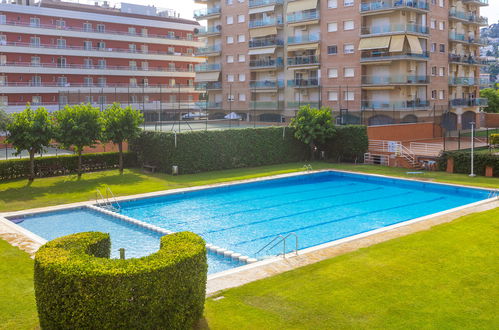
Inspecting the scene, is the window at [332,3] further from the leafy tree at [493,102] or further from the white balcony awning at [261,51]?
the leafy tree at [493,102]

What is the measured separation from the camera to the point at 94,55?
5950 centimetres

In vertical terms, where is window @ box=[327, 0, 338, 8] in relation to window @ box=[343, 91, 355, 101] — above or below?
above

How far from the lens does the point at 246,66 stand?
57875 mm

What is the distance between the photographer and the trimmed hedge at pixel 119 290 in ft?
25.3

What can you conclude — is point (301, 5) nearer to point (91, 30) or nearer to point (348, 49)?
point (348, 49)

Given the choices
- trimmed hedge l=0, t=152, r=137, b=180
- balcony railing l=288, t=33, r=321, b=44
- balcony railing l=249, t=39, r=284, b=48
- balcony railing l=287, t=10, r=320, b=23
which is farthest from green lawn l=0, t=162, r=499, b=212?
balcony railing l=249, t=39, r=284, b=48

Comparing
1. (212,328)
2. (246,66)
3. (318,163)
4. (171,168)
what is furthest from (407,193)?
(246,66)

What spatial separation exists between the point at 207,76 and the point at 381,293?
53.7m

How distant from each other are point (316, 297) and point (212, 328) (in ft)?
8.18

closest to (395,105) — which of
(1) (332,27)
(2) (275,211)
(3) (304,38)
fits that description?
(1) (332,27)

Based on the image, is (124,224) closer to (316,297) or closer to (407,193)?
(316,297)

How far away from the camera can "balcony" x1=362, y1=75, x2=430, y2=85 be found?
44.5 m

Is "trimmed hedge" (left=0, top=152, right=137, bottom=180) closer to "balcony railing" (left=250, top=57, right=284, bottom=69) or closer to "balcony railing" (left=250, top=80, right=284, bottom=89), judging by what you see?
"balcony railing" (left=250, top=80, right=284, bottom=89)

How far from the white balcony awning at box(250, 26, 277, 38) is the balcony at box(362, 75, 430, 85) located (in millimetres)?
12371
